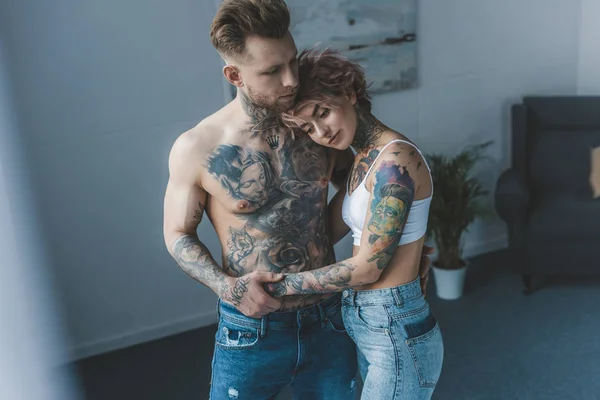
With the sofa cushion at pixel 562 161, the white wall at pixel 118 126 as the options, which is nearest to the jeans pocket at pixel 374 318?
the white wall at pixel 118 126

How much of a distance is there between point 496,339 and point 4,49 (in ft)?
8.60

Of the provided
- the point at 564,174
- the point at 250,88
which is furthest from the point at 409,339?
the point at 564,174

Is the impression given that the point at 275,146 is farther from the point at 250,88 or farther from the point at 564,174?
the point at 564,174

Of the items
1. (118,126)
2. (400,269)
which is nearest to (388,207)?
(400,269)

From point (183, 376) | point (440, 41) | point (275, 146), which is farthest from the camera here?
point (440, 41)

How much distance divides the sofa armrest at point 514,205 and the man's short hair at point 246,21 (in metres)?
2.43

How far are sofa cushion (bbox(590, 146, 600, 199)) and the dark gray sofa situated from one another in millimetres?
23

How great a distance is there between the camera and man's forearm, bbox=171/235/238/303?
1730 millimetres

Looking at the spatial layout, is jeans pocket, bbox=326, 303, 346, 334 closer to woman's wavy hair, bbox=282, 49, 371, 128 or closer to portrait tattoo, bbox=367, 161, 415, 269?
portrait tattoo, bbox=367, 161, 415, 269

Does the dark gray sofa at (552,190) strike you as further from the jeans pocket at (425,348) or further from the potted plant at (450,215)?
the jeans pocket at (425,348)

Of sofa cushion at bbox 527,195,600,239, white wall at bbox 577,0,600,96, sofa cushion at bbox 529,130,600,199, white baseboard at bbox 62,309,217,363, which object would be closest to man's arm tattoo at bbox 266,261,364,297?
white baseboard at bbox 62,309,217,363

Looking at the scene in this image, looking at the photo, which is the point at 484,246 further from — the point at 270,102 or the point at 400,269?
the point at 270,102

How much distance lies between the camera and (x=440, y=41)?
4.09m

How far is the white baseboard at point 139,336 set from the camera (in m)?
3.56
